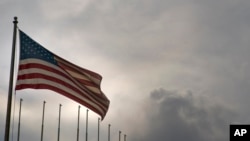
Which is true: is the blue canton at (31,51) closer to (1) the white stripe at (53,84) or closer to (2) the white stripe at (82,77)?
(2) the white stripe at (82,77)

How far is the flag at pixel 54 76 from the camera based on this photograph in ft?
120

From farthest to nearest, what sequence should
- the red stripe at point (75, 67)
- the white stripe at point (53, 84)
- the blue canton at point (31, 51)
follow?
the red stripe at point (75, 67) → the blue canton at point (31, 51) → the white stripe at point (53, 84)

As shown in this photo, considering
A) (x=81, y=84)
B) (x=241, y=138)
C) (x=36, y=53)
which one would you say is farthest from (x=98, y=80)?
(x=241, y=138)

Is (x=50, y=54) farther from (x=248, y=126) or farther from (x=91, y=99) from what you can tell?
(x=248, y=126)

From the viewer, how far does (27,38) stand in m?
38.0

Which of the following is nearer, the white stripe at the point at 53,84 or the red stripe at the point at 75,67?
the white stripe at the point at 53,84

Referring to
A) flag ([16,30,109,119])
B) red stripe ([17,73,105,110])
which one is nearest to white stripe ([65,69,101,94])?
flag ([16,30,109,119])

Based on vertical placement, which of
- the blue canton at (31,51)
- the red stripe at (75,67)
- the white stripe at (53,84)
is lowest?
the white stripe at (53,84)

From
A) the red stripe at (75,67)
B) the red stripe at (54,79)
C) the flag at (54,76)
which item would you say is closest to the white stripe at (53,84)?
the flag at (54,76)

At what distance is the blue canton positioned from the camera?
37656mm

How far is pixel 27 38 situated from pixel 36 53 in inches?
43.0

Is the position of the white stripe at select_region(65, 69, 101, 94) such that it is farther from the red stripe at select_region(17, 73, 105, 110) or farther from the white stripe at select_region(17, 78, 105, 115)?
the white stripe at select_region(17, 78, 105, 115)

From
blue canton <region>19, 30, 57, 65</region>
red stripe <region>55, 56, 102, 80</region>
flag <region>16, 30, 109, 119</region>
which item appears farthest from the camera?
red stripe <region>55, 56, 102, 80</region>

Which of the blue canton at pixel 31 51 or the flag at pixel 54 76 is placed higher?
the blue canton at pixel 31 51
